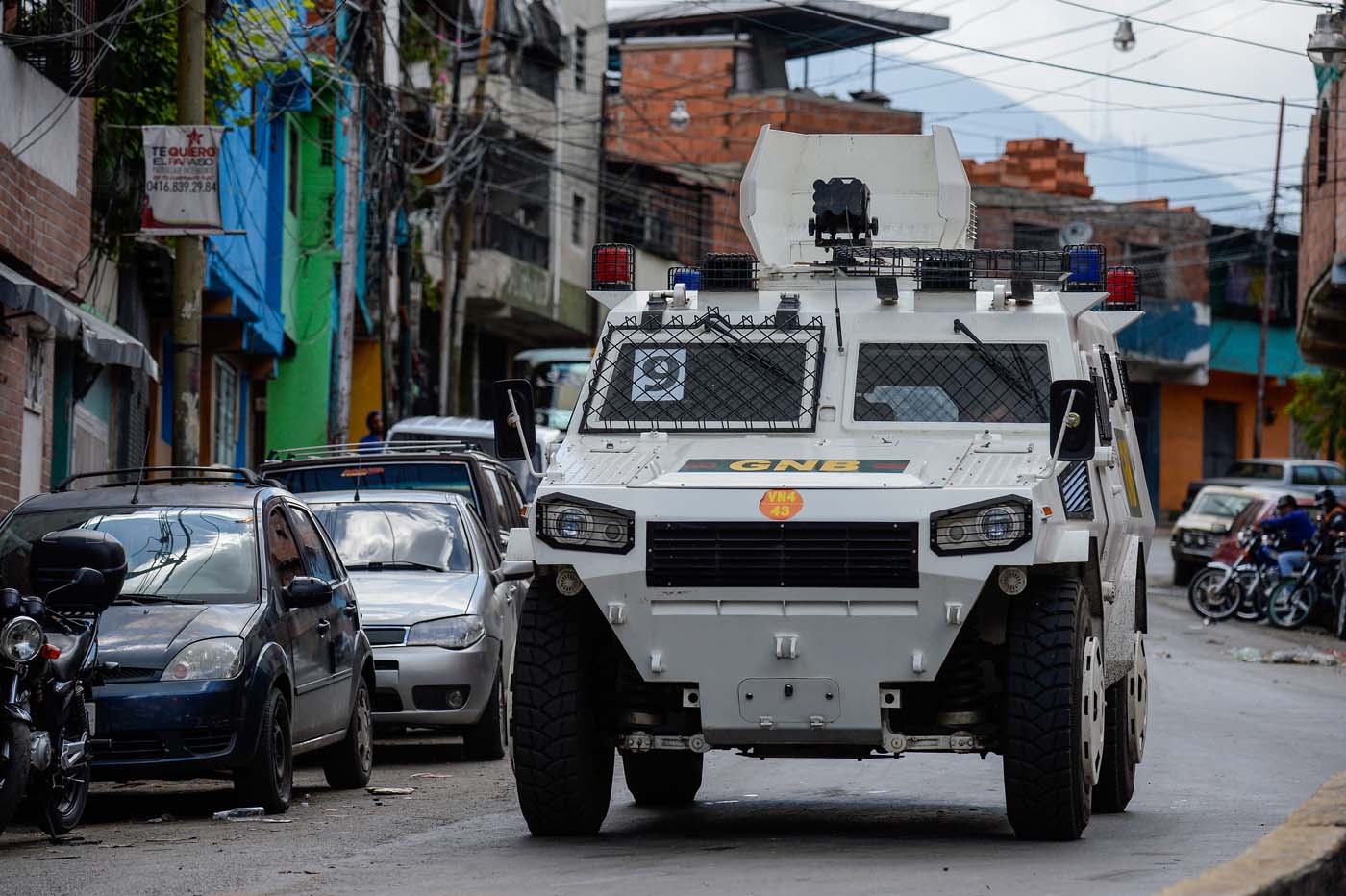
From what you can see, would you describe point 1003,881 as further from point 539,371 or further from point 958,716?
point 539,371

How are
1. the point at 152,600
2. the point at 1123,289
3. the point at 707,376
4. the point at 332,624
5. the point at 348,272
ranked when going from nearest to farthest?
the point at 707,376
the point at 152,600
the point at 1123,289
the point at 332,624
the point at 348,272

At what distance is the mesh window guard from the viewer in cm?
1032

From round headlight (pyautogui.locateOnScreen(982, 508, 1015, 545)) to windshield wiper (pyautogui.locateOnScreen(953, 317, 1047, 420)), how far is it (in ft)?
4.46

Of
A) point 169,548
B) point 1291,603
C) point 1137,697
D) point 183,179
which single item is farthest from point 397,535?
point 1291,603

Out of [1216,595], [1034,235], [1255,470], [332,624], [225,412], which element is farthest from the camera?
[1034,235]

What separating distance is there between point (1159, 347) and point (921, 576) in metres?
52.9

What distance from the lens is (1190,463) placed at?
62.8 metres

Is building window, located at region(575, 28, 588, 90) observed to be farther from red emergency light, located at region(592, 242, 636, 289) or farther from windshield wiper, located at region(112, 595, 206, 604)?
windshield wiper, located at region(112, 595, 206, 604)

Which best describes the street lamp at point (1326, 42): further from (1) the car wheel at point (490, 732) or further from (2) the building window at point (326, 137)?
(2) the building window at point (326, 137)

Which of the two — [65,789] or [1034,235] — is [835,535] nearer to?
[65,789]

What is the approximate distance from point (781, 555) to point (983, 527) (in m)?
0.80

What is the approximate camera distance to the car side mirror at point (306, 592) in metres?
11.4

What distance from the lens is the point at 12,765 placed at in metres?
8.95

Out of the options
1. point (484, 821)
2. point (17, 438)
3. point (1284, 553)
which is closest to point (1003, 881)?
point (484, 821)
